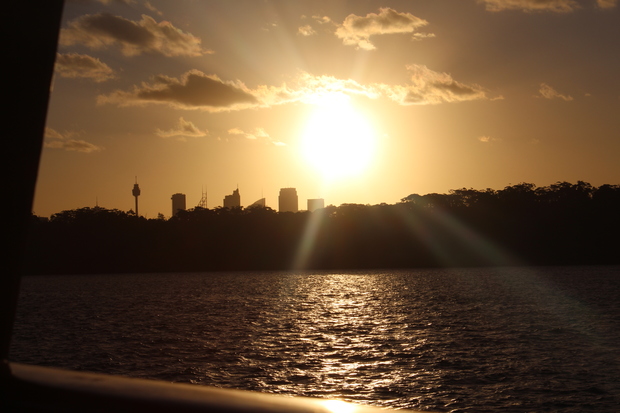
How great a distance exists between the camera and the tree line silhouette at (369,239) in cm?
18138

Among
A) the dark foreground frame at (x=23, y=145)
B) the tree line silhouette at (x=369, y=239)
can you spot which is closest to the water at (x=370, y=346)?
the dark foreground frame at (x=23, y=145)

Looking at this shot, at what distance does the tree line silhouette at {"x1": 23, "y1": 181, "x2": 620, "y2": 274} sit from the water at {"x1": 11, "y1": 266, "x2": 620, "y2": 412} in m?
95.5

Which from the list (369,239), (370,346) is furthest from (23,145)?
(369,239)

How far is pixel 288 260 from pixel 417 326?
14135 cm

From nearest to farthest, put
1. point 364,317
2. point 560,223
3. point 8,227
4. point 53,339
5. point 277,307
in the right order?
point 8,227, point 53,339, point 364,317, point 277,307, point 560,223

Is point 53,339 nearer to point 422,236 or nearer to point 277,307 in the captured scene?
point 277,307

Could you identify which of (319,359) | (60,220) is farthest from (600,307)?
(60,220)

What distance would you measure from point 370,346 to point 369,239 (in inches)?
5957

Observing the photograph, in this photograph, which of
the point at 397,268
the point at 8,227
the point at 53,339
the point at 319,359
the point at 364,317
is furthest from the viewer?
the point at 397,268

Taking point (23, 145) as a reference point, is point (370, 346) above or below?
below

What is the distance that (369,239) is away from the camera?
195250 millimetres

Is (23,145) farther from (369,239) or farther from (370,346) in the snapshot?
(369,239)

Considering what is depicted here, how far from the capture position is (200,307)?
267ft

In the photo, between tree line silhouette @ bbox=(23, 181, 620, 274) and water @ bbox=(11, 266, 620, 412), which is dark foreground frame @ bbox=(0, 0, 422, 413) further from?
tree line silhouette @ bbox=(23, 181, 620, 274)
